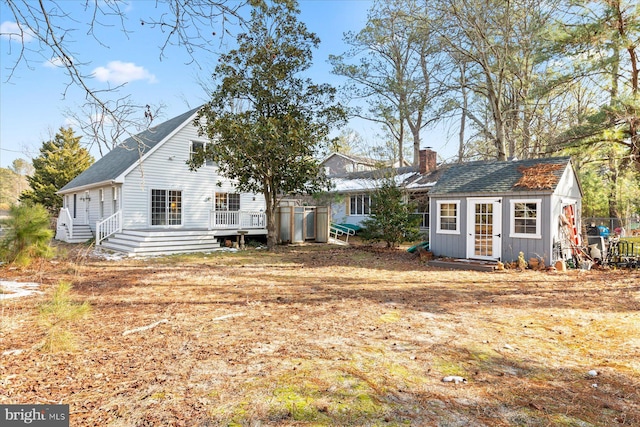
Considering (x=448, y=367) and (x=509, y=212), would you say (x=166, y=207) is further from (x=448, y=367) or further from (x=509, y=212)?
(x=448, y=367)

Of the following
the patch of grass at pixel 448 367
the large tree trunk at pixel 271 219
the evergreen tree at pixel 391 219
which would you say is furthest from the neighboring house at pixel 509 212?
the patch of grass at pixel 448 367

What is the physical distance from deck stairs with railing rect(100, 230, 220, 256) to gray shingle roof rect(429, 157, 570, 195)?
31.7 ft

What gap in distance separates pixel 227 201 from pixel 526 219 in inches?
560

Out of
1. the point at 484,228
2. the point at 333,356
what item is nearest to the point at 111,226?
the point at 484,228

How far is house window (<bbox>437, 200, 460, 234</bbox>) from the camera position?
479 inches

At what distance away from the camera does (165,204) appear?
17.5 meters

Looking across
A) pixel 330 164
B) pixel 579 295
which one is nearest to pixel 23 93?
pixel 579 295

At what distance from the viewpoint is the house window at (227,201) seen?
63.0ft

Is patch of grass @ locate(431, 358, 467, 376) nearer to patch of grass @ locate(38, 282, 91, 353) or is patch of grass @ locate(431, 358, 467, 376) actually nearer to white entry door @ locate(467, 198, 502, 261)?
patch of grass @ locate(38, 282, 91, 353)

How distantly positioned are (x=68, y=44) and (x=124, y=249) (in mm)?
12480

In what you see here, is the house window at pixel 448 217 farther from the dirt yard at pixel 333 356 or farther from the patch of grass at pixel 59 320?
the patch of grass at pixel 59 320

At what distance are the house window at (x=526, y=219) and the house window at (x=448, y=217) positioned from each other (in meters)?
1.71

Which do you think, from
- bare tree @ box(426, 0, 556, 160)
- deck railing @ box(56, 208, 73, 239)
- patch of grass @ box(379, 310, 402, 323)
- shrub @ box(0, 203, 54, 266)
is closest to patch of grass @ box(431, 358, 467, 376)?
patch of grass @ box(379, 310, 402, 323)

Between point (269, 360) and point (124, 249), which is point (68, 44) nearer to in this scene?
point (269, 360)
